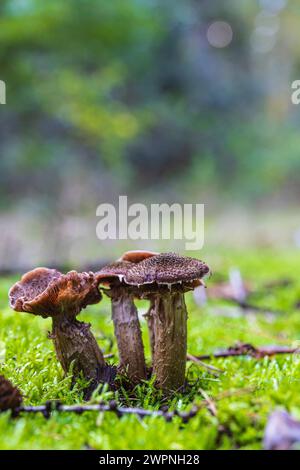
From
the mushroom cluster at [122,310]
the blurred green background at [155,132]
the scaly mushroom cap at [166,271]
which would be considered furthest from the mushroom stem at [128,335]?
the blurred green background at [155,132]

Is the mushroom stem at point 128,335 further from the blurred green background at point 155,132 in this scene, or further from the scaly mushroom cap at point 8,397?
the blurred green background at point 155,132

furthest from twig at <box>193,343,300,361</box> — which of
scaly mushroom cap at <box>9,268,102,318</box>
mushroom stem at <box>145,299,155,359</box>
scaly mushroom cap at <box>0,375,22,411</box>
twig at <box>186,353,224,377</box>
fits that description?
scaly mushroom cap at <box>0,375,22,411</box>

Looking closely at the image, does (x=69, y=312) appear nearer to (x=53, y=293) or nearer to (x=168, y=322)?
(x=53, y=293)

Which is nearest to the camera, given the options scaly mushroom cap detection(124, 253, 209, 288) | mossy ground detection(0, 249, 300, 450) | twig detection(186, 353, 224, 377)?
mossy ground detection(0, 249, 300, 450)

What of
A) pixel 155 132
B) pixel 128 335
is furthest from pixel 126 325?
pixel 155 132

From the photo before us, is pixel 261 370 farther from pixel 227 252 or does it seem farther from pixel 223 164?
pixel 223 164

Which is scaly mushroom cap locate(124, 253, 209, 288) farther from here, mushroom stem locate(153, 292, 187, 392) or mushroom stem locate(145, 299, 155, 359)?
mushroom stem locate(145, 299, 155, 359)
